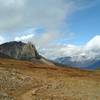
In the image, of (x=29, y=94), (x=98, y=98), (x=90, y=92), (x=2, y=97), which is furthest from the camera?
(x=90, y=92)

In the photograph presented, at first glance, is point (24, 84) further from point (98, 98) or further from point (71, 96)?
point (98, 98)

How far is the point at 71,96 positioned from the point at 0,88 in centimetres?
1240

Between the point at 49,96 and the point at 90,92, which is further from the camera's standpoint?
the point at 90,92

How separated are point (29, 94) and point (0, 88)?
5342 mm

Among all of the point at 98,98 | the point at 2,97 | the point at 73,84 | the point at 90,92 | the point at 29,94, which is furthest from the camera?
the point at 73,84

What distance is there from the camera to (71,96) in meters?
49.6

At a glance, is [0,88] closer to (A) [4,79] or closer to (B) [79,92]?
(A) [4,79]

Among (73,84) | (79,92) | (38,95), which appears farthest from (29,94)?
(73,84)

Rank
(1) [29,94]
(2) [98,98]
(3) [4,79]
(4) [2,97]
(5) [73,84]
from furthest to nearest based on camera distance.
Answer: (5) [73,84] → (3) [4,79] → (1) [29,94] → (2) [98,98] → (4) [2,97]

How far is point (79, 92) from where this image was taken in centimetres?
5409

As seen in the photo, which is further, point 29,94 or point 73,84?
point 73,84

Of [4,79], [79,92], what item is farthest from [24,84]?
[79,92]

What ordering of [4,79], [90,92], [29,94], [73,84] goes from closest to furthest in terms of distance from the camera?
[29,94] < [90,92] < [4,79] < [73,84]

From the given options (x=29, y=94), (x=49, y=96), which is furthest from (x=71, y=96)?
(x=29, y=94)
